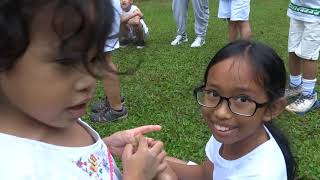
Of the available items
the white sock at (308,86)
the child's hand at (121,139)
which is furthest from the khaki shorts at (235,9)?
the child's hand at (121,139)

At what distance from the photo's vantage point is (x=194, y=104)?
13.8 ft

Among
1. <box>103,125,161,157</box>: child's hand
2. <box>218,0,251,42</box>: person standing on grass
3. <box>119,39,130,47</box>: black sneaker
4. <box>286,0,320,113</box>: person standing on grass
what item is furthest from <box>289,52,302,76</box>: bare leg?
<box>119,39,130,47</box>: black sneaker

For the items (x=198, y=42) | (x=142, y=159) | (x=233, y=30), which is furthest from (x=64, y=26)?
(x=198, y=42)

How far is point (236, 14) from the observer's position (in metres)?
5.20

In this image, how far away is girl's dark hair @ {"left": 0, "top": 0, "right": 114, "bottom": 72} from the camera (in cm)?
98

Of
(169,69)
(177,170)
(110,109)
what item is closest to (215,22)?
(169,69)

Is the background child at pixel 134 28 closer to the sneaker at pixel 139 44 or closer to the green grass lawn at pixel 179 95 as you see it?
the sneaker at pixel 139 44

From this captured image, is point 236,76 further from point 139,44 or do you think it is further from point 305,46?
point 139,44

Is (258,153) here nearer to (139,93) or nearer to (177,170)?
(177,170)

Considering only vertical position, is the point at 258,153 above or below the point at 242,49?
below

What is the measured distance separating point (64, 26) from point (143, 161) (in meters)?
0.57

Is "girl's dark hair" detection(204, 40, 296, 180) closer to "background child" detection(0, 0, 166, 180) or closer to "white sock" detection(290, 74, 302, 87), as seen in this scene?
"background child" detection(0, 0, 166, 180)

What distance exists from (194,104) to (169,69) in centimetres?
136

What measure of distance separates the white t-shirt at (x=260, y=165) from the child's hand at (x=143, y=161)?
0.43m
